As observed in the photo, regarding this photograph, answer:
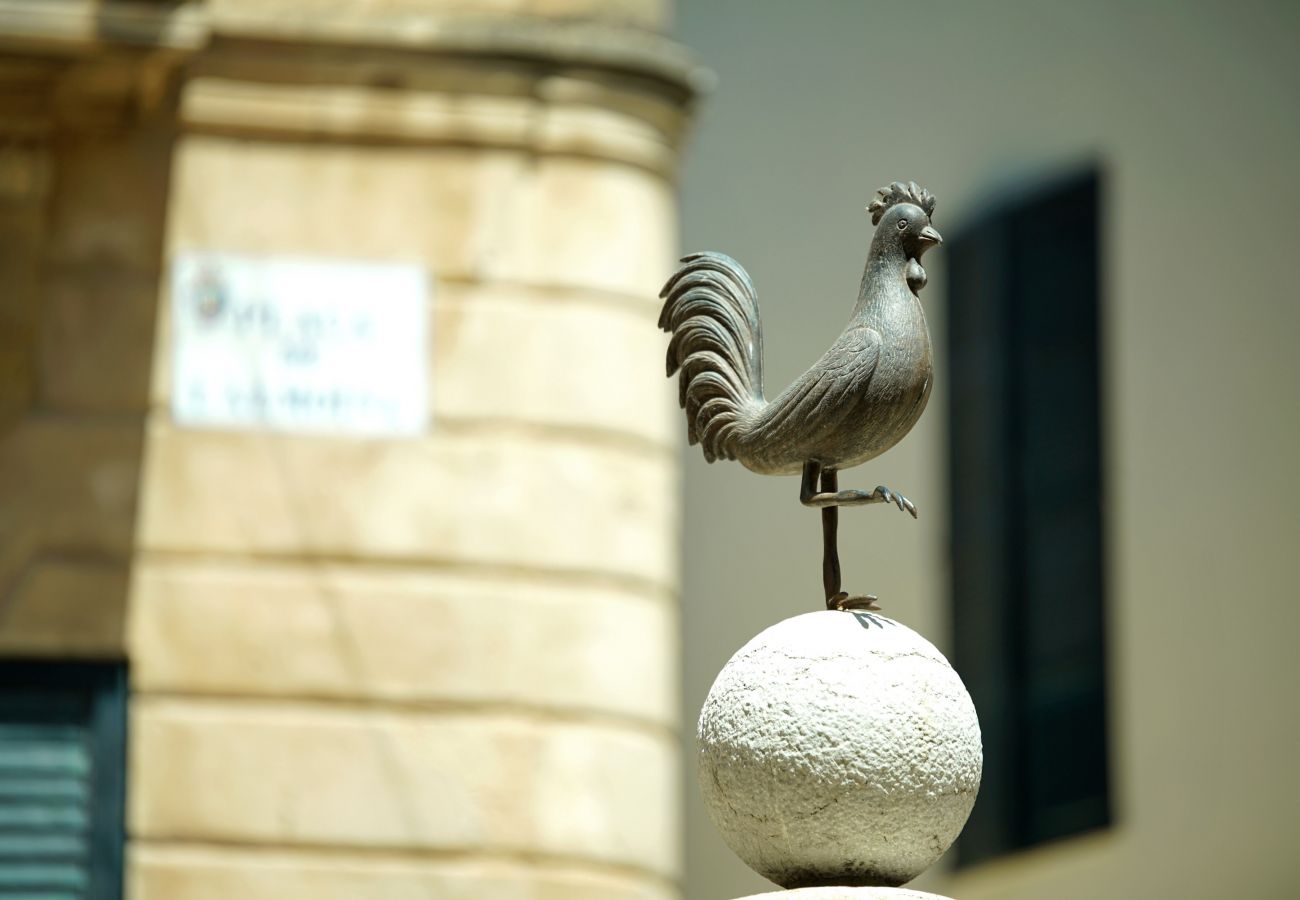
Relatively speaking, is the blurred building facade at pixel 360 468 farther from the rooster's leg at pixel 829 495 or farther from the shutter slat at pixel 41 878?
the rooster's leg at pixel 829 495

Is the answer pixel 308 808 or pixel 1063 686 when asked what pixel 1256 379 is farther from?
pixel 308 808

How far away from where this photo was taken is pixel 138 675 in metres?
6.70

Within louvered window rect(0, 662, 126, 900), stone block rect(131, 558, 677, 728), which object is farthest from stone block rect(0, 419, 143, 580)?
louvered window rect(0, 662, 126, 900)

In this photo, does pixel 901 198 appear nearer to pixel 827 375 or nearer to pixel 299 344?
pixel 827 375

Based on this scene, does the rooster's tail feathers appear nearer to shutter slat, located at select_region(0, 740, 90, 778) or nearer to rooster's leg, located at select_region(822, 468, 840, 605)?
rooster's leg, located at select_region(822, 468, 840, 605)

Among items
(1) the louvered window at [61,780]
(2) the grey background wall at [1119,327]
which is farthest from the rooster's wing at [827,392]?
(2) the grey background wall at [1119,327]

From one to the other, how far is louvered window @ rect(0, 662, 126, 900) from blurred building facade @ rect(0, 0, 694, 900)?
2 centimetres

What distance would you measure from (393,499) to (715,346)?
3045 mm

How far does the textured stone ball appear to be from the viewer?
352 cm

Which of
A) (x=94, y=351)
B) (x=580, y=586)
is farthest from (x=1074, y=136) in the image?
(x=94, y=351)

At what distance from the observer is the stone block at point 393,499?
6.77 m

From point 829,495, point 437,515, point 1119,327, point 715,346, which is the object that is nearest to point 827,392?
point 829,495

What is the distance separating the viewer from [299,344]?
6.89m

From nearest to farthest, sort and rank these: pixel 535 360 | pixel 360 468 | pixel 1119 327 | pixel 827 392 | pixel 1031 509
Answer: pixel 827 392
pixel 360 468
pixel 535 360
pixel 1119 327
pixel 1031 509
